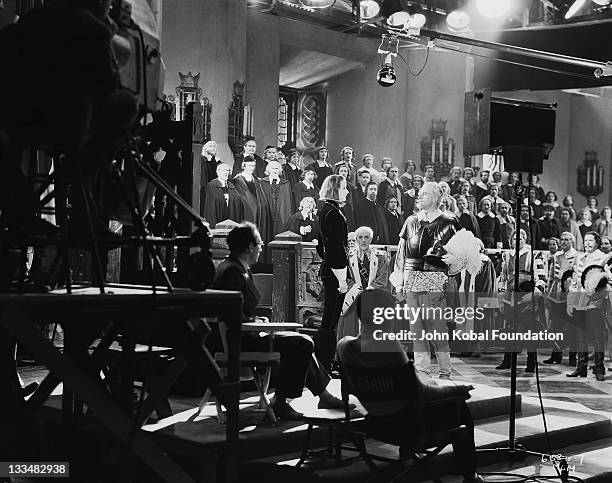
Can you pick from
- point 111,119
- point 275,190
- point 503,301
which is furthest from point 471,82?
point 111,119

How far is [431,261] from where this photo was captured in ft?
26.2

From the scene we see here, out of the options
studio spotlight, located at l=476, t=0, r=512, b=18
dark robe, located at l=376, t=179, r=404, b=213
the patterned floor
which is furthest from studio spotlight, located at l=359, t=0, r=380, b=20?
the patterned floor

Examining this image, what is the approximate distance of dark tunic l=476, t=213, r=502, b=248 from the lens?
604 inches

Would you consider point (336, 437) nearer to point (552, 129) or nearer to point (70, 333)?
point (70, 333)

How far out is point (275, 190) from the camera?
48.1 feet

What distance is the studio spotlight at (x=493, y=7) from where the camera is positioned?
17.0m

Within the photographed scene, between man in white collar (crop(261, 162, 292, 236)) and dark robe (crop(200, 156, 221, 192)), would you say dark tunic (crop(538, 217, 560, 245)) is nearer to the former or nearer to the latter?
man in white collar (crop(261, 162, 292, 236))

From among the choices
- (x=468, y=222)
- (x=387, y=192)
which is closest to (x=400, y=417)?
(x=468, y=222)

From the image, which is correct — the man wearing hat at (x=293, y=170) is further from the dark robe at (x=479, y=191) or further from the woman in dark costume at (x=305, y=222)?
the dark robe at (x=479, y=191)

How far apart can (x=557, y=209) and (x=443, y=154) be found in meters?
3.75

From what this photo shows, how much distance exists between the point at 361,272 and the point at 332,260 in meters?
2.68

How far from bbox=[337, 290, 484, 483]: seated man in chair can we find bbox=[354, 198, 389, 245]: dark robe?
10488 mm

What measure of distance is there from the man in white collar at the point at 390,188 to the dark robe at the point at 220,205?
3431 mm

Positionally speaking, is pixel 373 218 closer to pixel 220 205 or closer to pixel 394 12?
pixel 220 205
